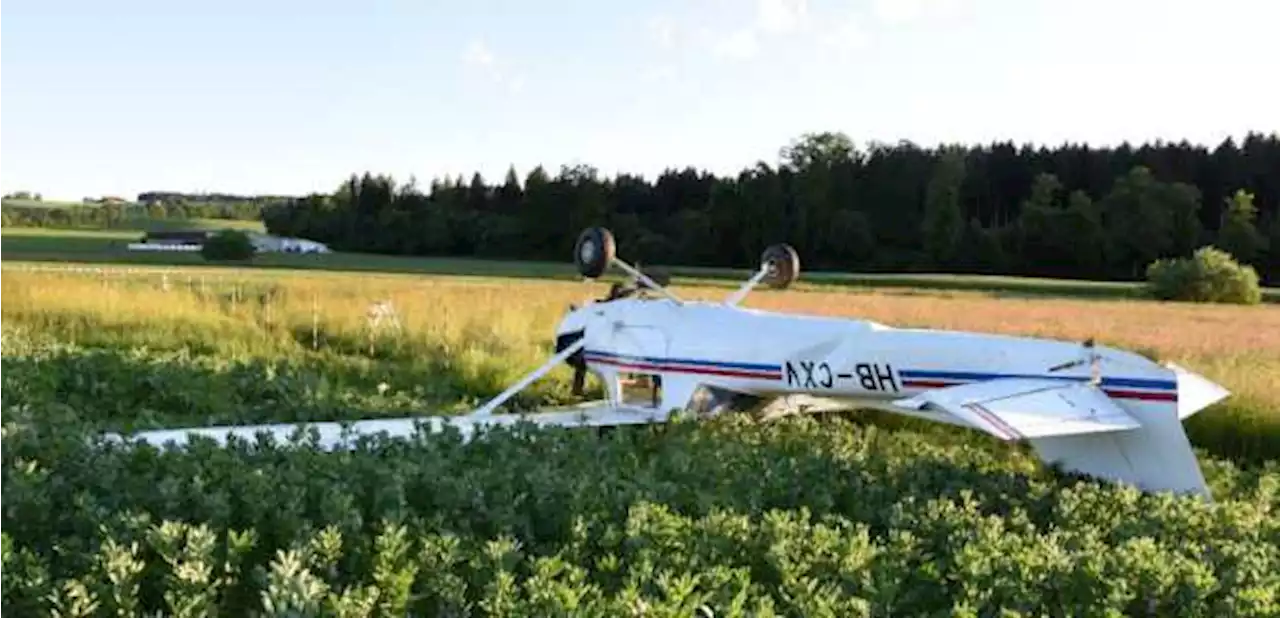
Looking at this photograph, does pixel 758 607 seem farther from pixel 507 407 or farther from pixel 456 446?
pixel 507 407

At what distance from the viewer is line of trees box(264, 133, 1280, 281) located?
78.5 m

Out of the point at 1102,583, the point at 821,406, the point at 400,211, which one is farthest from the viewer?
the point at 400,211

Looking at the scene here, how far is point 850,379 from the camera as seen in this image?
30.3ft

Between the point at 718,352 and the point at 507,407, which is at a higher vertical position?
the point at 718,352

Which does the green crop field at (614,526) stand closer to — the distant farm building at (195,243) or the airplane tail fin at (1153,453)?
the airplane tail fin at (1153,453)

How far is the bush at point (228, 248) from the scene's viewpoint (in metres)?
79.8

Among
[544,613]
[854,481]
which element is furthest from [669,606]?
[854,481]

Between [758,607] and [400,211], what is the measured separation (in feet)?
360

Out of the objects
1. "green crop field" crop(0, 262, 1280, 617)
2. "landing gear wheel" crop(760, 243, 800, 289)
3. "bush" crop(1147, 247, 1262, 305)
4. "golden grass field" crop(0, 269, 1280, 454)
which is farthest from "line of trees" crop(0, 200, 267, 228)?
"green crop field" crop(0, 262, 1280, 617)

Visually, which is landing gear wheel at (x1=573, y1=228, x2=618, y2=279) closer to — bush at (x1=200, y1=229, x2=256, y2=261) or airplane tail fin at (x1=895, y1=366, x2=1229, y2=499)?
airplane tail fin at (x1=895, y1=366, x2=1229, y2=499)

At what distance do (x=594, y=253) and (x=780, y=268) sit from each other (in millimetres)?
1996

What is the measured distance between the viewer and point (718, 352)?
10273mm

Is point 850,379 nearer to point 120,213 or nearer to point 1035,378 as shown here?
point 1035,378

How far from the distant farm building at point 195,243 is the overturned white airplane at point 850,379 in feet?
269
